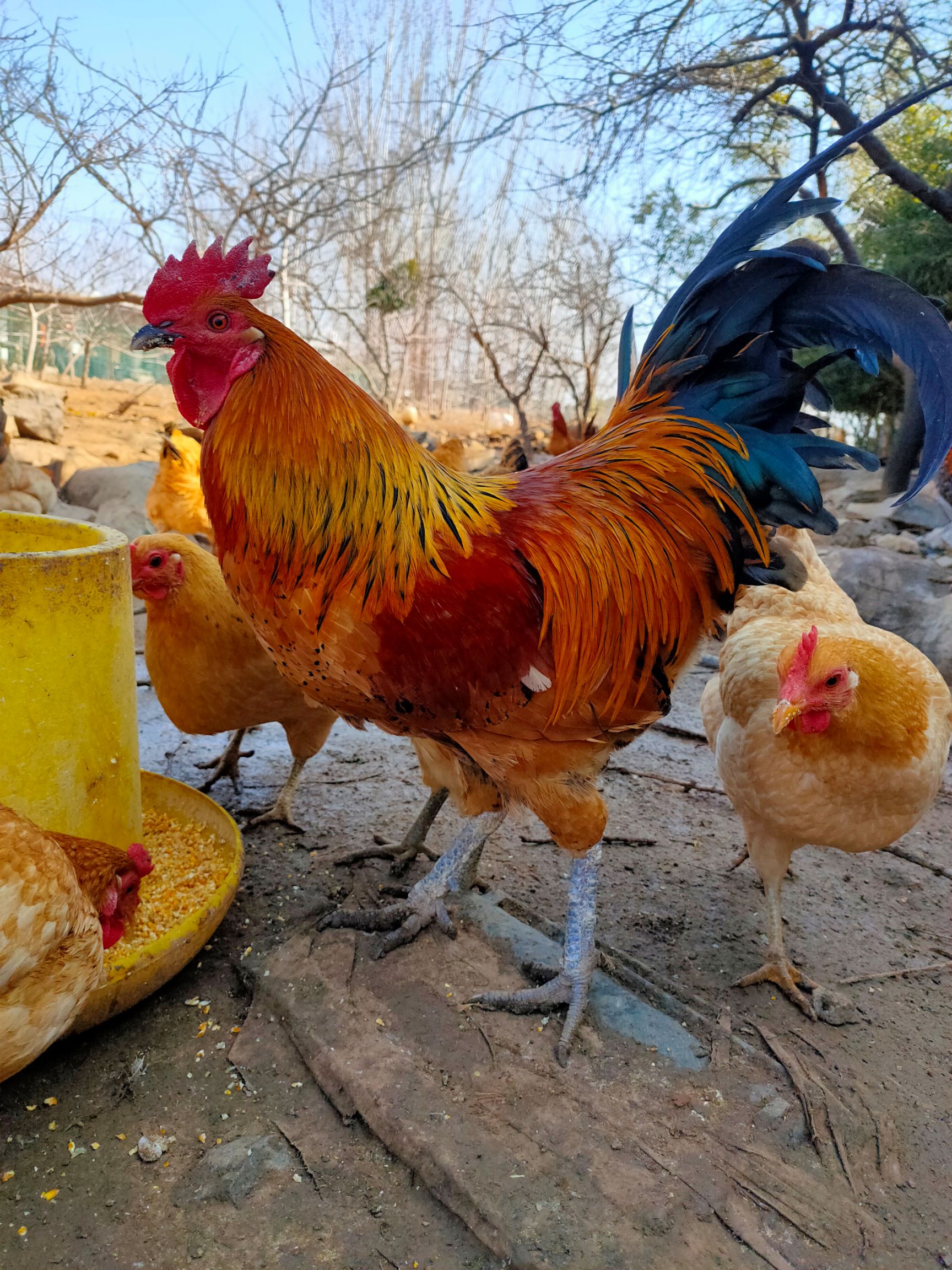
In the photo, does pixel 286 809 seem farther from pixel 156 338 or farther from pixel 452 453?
pixel 452 453

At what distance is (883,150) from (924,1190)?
28.1 ft

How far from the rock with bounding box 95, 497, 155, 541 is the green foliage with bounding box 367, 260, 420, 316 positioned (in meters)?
5.39

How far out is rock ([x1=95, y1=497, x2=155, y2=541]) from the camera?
8523 mm

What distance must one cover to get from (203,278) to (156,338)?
22 cm

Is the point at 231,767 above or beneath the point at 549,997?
beneath

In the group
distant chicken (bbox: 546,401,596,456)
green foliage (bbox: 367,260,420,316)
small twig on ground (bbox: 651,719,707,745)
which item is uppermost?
green foliage (bbox: 367,260,420,316)

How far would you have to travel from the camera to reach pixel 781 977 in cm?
255

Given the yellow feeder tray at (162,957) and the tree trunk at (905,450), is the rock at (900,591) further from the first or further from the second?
the tree trunk at (905,450)

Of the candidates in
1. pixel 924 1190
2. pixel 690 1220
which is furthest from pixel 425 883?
pixel 924 1190

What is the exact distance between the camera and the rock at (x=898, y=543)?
8734mm

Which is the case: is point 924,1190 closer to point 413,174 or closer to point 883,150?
point 883,150

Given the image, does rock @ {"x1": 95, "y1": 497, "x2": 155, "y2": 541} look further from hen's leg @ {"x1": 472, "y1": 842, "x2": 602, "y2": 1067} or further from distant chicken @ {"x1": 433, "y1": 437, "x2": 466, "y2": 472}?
hen's leg @ {"x1": 472, "y1": 842, "x2": 602, "y2": 1067}

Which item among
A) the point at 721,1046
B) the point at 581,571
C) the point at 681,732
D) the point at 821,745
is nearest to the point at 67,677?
the point at 581,571

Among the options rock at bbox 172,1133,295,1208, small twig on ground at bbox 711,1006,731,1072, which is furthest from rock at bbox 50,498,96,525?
small twig on ground at bbox 711,1006,731,1072
